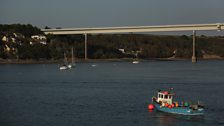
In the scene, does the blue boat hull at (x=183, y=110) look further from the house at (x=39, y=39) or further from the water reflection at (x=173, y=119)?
the house at (x=39, y=39)

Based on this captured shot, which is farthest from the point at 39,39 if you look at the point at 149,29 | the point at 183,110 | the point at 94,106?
the point at 183,110

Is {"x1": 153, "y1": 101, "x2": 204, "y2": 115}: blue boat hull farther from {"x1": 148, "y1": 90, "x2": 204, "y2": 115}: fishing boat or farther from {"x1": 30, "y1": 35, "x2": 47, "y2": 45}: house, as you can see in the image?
{"x1": 30, "y1": 35, "x2": 47, "y2": 45}: house

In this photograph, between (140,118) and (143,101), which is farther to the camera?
(143,101)

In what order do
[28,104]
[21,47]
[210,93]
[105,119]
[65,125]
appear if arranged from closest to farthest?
[65,125] < [105,119] < [28,104] < [210,93] < [21,47]

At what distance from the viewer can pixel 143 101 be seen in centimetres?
4953

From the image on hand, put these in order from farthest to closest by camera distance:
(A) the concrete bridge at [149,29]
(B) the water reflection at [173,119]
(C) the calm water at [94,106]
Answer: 1. (A) the concrete bridge at [149,29]
2. (C) the calm water at [94,106]
3. (B) the water reflection at [173,119]

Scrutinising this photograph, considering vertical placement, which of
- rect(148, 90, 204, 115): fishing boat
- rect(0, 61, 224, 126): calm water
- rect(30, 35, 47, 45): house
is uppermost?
rect(30, 35, 47, 45): house

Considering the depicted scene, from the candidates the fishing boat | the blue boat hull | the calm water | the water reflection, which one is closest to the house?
the calm water

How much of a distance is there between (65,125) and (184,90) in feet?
90.8

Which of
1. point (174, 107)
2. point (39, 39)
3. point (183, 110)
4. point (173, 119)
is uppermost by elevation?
point (39, 39)

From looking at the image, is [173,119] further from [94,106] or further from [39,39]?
[39,39]

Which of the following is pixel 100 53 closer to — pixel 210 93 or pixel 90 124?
pixel 210 93

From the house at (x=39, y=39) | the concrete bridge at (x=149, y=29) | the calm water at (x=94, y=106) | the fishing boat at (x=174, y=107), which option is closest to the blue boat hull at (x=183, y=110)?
the fishing boat at (x=174, y=107)

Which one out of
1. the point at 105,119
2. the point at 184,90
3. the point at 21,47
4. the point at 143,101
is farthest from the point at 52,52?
the point at 105,119
